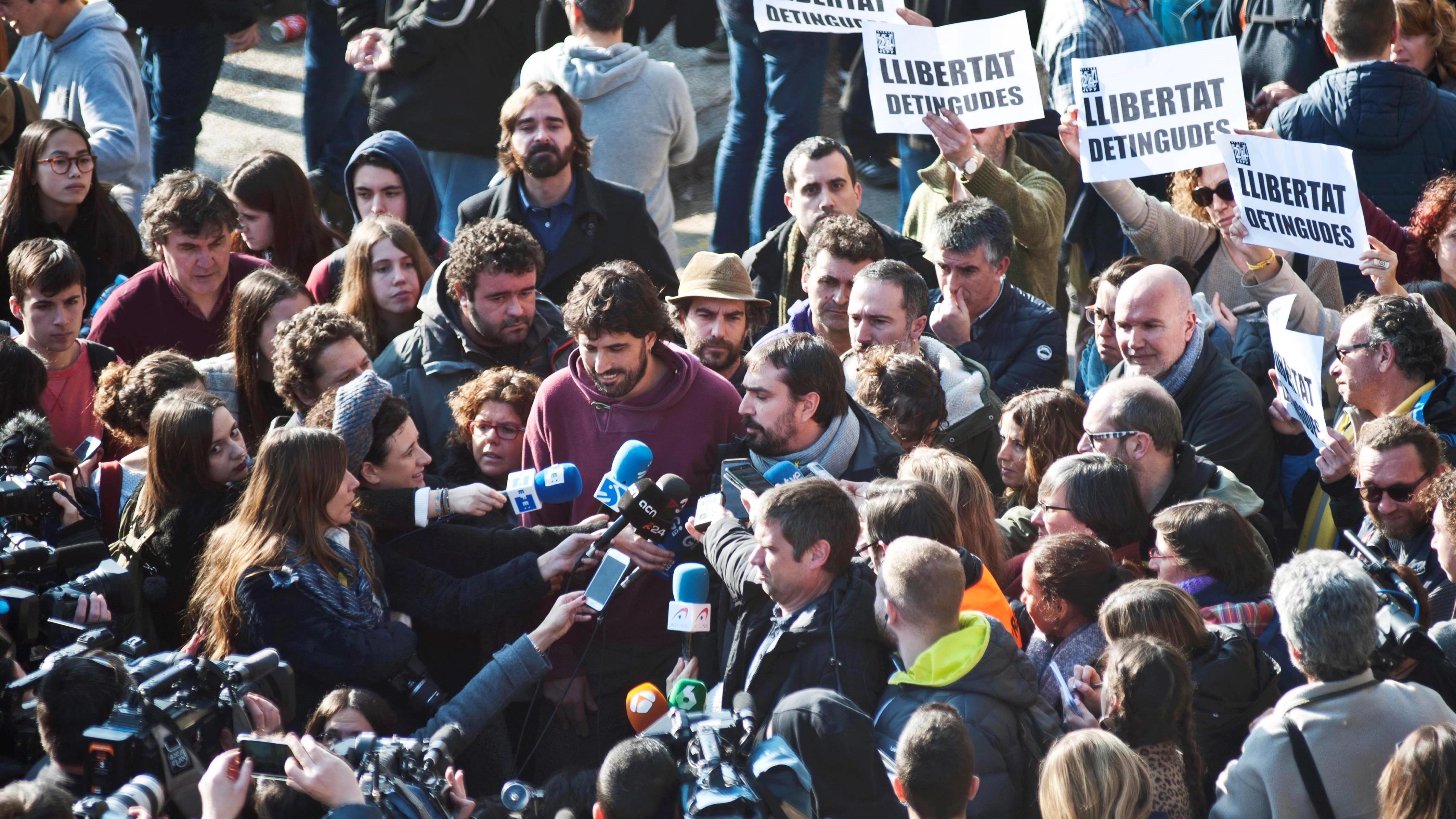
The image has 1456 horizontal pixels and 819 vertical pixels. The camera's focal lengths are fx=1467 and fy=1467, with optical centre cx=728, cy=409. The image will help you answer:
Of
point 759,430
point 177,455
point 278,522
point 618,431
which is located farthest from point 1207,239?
point 177,455

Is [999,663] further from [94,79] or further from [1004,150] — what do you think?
[94,79]

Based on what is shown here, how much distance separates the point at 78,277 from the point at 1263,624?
4529 mm

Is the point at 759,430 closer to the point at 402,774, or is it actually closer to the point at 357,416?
the point at 357,416

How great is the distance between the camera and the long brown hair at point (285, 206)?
6.70m

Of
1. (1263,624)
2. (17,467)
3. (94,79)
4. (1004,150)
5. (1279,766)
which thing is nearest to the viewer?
(1279,766)

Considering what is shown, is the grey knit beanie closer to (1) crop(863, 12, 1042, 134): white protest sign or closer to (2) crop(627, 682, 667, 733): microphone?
(2) crop(627, 682, 667, 733): microphone

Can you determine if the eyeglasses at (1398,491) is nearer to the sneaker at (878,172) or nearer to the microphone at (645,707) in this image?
the microphone at (645,707)

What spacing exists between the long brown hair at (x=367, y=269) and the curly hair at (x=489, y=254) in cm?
63

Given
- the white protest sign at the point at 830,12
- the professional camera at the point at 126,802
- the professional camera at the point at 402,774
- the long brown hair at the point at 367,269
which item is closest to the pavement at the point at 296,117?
the white protest sign at the point at 830,12

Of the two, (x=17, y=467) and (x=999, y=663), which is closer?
(x=999, y=663)

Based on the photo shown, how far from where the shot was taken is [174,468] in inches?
181

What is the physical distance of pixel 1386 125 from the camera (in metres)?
6.47

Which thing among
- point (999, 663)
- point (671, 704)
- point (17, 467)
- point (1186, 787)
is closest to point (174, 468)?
point (17, 467)

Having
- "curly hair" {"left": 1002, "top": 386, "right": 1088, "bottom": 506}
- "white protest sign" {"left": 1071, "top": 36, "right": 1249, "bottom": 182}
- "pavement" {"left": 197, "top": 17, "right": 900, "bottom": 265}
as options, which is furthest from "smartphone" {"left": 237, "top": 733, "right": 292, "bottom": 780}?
"pavement" {"left": 197, "top": 17, "right": 900, "bottom": 265}
